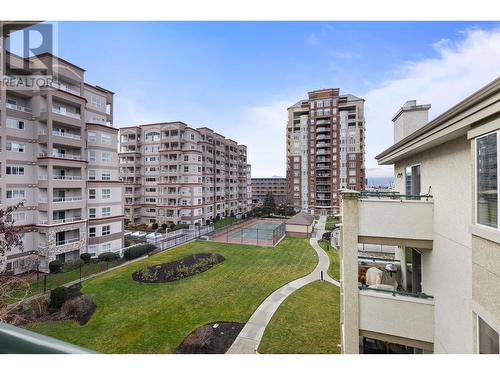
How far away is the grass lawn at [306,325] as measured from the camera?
897cm

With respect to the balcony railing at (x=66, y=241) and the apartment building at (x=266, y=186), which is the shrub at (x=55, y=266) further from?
the apartment building at (x=266, y=186)

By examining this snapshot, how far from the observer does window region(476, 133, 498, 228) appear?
3.23 metres

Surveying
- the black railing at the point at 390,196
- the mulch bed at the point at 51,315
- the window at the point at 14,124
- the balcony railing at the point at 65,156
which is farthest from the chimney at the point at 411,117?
the window at the point at 14,124

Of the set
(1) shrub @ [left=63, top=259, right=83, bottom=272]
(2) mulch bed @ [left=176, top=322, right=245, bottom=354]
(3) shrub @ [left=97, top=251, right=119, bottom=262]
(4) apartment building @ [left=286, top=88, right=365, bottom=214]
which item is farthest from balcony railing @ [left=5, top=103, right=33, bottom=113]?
(4) apartment building @ [left=286, top=88, right=365, bottom=214]

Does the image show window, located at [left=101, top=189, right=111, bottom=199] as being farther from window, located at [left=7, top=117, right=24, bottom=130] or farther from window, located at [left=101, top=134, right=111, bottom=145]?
window, located at [left=7, top=117, right=24, bottom=130]

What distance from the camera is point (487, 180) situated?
3.40m

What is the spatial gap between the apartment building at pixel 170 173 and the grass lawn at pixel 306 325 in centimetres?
2398

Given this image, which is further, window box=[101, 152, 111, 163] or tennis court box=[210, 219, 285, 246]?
tennis court box=[210, 219, 285, 246]

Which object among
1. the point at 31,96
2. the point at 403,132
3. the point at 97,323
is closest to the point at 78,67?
the point at 31,96

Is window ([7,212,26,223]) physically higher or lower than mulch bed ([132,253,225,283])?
higher

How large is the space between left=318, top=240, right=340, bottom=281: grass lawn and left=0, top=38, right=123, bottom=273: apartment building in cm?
1926

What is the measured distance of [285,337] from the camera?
9617 mm
